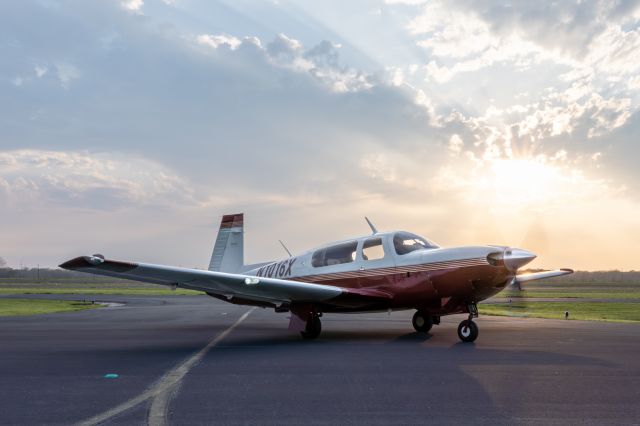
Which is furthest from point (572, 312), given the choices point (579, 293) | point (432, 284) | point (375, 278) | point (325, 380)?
point (579, 293)

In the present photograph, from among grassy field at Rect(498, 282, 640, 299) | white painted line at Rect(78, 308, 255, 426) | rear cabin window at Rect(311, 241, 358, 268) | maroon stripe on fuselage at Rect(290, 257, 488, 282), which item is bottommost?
white painted line at Rect(78, 308, 255, 426)

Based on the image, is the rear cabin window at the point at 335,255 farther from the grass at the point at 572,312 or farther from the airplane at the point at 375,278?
the grass at the point at 572,312

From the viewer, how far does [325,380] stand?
771 centimetres

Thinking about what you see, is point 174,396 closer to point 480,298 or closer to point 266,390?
point 266,390

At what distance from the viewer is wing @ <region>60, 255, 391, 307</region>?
12.2 meters

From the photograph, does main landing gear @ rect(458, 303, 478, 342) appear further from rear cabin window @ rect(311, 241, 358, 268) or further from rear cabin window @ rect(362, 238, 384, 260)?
rear cabin window @ rect(311, 241, 358, 268)

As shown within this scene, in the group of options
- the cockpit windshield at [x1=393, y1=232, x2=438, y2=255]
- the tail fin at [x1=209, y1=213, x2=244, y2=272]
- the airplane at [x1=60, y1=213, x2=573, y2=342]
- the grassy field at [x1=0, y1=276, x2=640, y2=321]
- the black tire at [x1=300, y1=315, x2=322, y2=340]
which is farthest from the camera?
the grassy field at [x1=0, y1=276, x2=640, y2=321]

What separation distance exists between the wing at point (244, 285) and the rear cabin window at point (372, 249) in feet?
3.28

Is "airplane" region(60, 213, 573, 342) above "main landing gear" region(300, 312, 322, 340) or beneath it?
above

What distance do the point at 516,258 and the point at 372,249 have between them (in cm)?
402

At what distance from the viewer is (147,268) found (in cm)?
1222

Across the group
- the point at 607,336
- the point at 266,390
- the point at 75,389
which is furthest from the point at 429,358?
the point at 607,336

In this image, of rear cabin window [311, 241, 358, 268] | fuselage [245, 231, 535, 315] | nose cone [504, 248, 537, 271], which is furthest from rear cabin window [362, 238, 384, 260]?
nose cone [504, 248, 537, 271]

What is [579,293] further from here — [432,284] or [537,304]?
[432,284]
